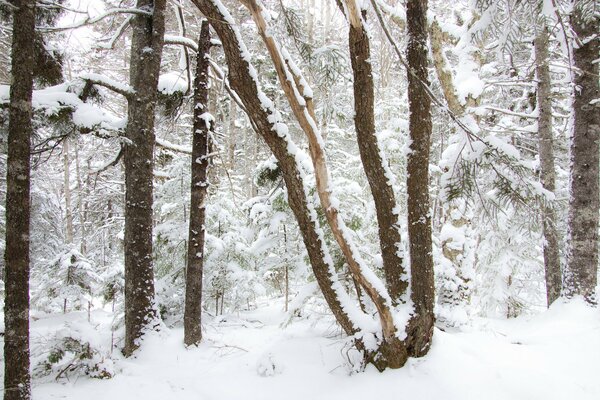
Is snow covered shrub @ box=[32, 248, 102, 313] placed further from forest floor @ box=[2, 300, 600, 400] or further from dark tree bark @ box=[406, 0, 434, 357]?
dark tree bark @ box=[406, 0, 434, 357]

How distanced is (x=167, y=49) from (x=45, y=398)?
45.7 feet

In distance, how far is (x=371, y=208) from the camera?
923 centimetres

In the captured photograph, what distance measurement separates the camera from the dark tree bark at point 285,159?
12.1 ft

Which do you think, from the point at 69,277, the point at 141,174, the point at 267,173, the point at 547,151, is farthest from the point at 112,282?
the point at 547,151

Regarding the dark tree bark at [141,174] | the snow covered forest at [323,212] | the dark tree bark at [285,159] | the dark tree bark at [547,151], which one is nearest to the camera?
the snow covered forest at [323,212]

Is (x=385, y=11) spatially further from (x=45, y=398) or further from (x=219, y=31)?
(x=45, y=398)

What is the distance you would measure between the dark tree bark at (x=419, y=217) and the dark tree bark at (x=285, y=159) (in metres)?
0.73

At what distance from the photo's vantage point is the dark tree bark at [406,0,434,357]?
3.70m

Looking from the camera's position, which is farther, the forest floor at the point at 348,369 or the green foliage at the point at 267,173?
the green foliage at the point at 267,173

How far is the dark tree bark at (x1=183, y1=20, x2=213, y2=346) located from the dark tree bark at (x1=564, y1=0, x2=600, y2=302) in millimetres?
5817

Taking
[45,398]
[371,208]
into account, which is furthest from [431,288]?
[371,208]

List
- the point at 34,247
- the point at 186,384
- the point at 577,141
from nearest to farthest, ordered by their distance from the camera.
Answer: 1. the point at 186,384
2. the point at 577,141
3. the point at 34,247

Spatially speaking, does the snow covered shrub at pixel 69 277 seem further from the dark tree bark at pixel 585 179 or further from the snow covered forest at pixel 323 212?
the dark tree bark at pixel 585 179

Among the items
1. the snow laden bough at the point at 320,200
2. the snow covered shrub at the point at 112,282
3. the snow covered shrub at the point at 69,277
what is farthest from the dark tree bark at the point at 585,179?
the snow covered shrub at the point at 69,277
